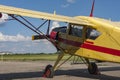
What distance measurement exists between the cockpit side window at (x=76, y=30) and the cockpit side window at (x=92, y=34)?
475 mm

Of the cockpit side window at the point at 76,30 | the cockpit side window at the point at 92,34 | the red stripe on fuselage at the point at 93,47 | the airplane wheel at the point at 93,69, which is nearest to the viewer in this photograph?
the red stripe on fuselage at the point at 93,47

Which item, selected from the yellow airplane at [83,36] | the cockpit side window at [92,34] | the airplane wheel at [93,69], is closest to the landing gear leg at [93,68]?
the airplane wheel at [93,69]

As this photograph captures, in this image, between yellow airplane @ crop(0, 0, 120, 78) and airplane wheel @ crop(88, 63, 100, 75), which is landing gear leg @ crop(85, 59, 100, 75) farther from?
yellow airplane @ crop(0, 0, 120, 78)

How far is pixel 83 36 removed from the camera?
607 inches

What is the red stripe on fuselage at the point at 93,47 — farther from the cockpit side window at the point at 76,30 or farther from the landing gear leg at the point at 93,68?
the landing gear leg at the point at 93,68

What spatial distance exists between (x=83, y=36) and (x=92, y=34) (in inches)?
23.7

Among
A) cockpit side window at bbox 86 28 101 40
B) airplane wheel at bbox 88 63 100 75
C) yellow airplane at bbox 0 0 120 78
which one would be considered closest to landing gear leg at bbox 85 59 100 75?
airplane wheel at bbox 88 63 100 75

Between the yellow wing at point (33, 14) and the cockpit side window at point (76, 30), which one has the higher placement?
the yellow wing at point (33, 14)

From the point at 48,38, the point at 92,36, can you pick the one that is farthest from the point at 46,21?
the point at 92,36

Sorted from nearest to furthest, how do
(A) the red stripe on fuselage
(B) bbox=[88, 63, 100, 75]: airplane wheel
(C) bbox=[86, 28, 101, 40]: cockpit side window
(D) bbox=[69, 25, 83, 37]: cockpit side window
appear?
(A) the red stripe on fuselage < (C) bbox=[86, 28, 101, 40]: cockpit side window < (D) bbox=[69, 25, 83, 37]: cockpit side window < (B) bbox=[88, 63, 100, 75]: airplane wheel

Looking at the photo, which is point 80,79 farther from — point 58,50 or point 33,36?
point 33,36

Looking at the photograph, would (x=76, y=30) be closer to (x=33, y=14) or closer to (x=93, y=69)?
(x=33, y=14)

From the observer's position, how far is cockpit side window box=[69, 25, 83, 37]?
15.7 m

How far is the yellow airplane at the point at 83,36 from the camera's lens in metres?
13.9
